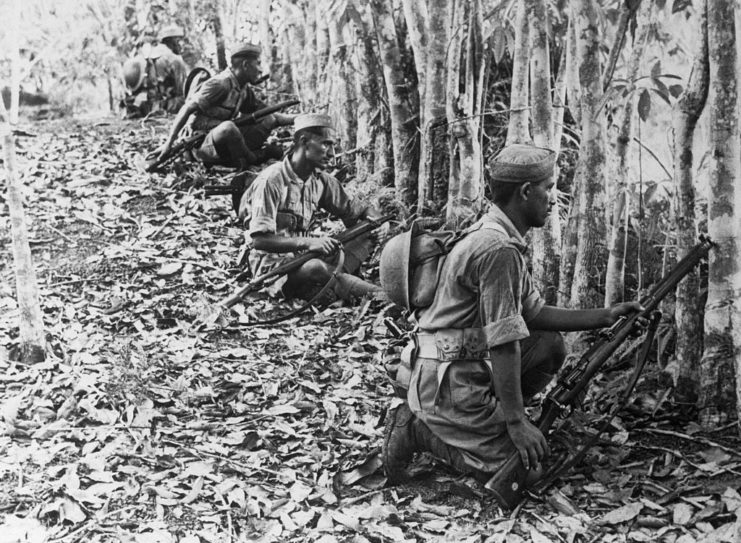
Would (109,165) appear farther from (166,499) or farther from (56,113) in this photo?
(166,499)

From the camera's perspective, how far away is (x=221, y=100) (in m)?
8.91

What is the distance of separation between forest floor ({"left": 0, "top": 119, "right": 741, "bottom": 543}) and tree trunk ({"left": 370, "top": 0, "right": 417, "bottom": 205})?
939 mm

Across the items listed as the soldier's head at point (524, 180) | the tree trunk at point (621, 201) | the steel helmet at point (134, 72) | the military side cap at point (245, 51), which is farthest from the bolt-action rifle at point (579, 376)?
the steel helmet at point (134, 72)

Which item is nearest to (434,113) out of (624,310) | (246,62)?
(246,62)

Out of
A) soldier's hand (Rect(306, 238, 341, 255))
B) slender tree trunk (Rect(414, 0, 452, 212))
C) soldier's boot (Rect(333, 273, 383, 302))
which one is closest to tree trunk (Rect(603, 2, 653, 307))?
slender tree trunk (Rect(414, 0, 452, 212))

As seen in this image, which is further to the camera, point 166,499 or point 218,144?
point 218,144

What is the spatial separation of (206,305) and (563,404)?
328cm

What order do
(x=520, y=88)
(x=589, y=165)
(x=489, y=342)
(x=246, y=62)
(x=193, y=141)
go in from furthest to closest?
(x=193, y=141) → (x=246, y=62) → (x=520, y=88) → (x=589, y=165) → (x=489, y=342)

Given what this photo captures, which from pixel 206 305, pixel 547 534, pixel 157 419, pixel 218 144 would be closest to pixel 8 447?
pixel 157 419

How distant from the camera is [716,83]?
12.5 feet

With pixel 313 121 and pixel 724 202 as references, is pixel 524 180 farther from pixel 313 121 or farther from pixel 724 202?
pixel 313 121

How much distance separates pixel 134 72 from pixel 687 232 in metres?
9.67

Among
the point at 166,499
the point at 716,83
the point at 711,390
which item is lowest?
the point at 166,499

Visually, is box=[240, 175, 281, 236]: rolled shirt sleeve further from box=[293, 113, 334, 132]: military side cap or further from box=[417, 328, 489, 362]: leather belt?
box=[417, 328, 489, 362]: leather belt
